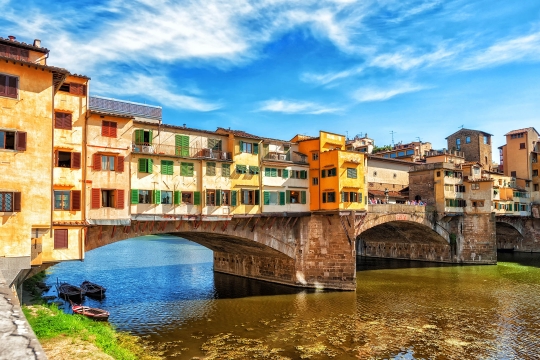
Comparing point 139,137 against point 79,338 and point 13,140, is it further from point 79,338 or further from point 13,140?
point 79,338

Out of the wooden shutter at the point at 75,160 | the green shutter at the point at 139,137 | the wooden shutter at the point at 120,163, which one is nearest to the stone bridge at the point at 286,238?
the wooden shutter at the point at 120,163

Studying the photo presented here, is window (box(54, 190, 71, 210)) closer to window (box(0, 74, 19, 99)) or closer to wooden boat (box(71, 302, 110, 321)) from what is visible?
window (box(0, 74, 19, 99))

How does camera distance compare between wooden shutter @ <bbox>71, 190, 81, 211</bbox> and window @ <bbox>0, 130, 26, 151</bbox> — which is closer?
window @ <bbox>0, 130, 26, 151</bbox>

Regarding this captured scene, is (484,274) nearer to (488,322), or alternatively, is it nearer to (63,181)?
(488,322)

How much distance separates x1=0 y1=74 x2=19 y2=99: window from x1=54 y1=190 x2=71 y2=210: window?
24.6 ft

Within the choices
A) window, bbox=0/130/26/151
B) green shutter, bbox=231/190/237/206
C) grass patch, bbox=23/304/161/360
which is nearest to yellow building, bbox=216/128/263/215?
green shutter, bbox=231/190/237/206

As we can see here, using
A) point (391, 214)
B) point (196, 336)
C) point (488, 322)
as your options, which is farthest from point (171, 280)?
point (488, 322)

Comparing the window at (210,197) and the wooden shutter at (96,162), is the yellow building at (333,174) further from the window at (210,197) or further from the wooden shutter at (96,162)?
the wooden shutter at (96,162)

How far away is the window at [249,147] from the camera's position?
39406 mm

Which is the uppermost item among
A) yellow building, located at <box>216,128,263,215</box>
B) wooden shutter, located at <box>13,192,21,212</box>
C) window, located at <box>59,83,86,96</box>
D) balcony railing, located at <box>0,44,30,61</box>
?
balcony railing, located at <box>0,44,30,61</box>

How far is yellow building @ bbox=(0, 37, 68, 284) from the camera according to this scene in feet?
68.4

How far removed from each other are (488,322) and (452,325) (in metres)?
3.43

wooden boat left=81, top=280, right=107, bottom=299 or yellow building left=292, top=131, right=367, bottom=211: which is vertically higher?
yellow building left=292, top=131, right=367, bottom=211

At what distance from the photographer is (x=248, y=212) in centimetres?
3934
